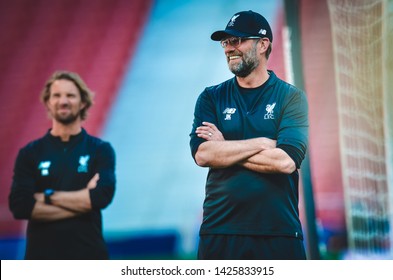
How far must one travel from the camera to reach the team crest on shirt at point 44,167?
263 centimetres

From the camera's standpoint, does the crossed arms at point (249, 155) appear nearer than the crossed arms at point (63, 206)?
Yes

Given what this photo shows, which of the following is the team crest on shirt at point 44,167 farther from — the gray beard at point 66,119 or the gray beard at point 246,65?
the gray beard at point 246,65

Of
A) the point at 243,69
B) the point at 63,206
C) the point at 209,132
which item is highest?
the point at 243,69

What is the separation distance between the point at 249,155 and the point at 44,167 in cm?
90

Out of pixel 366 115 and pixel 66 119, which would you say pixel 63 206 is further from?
pixel 366 115

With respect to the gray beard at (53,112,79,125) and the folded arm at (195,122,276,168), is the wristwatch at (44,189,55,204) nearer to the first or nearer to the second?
the gray beard at (53,112,79,125)

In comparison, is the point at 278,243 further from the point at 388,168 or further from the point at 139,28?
the point at 139,28

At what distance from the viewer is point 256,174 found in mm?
2172

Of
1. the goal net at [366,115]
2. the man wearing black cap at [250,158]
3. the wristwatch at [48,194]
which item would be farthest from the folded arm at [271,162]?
the goal net at [366,115]

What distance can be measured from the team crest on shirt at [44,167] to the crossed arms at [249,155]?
725 millimetres

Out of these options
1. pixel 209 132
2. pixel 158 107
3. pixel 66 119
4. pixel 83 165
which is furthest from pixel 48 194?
pixel 158 107

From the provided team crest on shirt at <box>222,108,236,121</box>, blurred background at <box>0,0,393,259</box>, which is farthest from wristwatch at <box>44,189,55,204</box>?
blurred background at <box>0,0,393,259</box>
